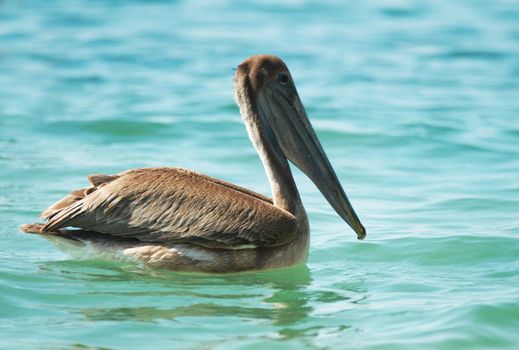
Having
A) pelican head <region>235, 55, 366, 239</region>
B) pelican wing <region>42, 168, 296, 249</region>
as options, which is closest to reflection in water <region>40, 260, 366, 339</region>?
pelican wing <region>42, 168, 296, 249</region>

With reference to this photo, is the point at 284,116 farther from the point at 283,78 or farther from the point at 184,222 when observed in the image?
the point at 184,222

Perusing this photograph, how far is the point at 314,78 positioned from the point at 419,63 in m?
2.02

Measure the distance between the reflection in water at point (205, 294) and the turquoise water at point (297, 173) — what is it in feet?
0.07

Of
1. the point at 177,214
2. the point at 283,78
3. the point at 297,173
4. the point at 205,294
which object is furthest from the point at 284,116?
the point at 297,173

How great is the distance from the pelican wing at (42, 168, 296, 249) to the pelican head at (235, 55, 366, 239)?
0.46 metres

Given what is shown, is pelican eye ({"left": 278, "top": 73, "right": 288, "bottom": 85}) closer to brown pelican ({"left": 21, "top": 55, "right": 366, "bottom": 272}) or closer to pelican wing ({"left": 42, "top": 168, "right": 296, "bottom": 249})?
brown pelican ({"left": 21, "top": 55, "right": 366, "bottom": 272})

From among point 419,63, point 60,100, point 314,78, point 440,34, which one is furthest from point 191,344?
point 440,34

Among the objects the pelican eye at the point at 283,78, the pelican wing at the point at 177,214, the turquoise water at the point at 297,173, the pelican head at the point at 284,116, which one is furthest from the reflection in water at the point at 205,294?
the pelican eye at the point at 283,78

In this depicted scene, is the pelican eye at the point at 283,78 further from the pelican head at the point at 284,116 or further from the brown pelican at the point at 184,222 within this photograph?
the brown pelican at the point at 184,222

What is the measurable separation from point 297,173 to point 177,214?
11.6ft

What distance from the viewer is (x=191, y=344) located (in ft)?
18.0

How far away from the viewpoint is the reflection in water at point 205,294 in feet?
19.6

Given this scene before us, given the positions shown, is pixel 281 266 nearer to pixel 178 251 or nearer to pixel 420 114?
pixel 178 251

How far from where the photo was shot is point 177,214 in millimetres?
6770
